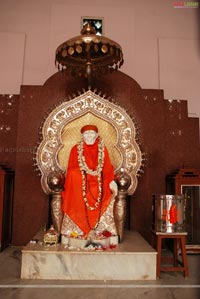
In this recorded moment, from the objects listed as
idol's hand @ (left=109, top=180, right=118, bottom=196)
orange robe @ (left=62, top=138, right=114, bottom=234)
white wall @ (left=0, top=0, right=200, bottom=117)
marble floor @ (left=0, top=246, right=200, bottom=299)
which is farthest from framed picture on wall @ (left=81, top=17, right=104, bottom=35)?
marble floor @ (left=0, top=246, right=200, bottom=299)

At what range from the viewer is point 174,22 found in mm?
6527

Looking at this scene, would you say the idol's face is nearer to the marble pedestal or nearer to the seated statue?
the seated statue

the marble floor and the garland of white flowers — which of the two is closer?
the marble floor

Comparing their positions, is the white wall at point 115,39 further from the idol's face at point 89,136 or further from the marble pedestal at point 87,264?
the marble pedestal at point 87,264

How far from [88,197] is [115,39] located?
3.97 metres

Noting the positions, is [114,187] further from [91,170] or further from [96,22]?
[96,22]

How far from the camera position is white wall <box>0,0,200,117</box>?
19.9 feet

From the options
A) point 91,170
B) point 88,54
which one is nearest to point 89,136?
point 91,170

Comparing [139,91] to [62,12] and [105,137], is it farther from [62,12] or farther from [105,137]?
[62,12]

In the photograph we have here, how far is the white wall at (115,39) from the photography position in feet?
19.9

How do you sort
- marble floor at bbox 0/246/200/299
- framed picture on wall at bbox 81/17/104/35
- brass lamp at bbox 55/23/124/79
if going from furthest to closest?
framed picture on wall at bbox 81/17/104/35, brass lamp at bbox 55/23/124/79, marble floor at bbox 0/246/200/299

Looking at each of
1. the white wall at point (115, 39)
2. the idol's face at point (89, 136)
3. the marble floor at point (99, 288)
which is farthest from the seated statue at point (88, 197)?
the white wall at point (115, 39)

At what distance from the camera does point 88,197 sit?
3.63m

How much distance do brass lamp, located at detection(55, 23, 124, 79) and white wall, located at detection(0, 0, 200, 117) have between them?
1233 millimetres
